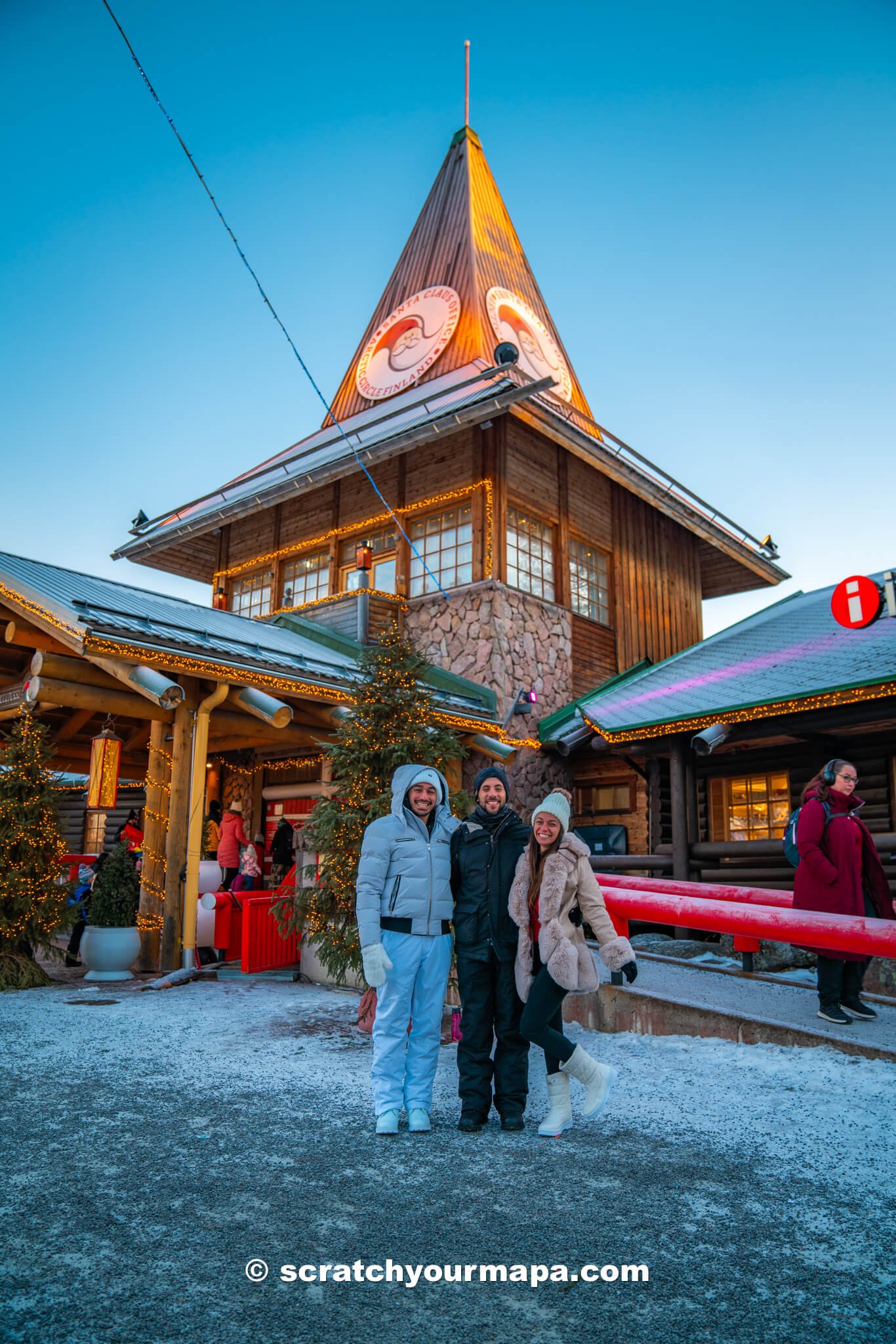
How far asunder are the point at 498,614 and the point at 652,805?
3.92 meters

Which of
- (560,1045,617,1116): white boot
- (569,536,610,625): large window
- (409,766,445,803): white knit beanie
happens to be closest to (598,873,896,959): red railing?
(560,1045,617,1116): white boot

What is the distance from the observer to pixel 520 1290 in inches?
104

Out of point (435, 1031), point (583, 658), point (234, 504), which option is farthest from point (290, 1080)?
point (234, 504)

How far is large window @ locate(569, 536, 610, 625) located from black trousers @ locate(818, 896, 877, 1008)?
1121cm

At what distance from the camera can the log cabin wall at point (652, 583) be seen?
1789 cm

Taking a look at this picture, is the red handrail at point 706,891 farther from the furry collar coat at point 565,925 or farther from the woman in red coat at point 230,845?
the woman in red coat at point 230,845

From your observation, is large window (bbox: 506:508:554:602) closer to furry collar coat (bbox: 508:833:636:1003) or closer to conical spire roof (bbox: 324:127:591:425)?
conical spire roof (bbox: 324:127:591:425)

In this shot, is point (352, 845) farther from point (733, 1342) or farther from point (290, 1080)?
point (733, 1342)

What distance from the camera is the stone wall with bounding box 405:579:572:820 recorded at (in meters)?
14.6

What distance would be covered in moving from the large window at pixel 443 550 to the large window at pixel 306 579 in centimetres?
227

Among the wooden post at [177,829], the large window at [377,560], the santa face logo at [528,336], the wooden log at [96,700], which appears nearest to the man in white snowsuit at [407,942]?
the wooden post at [177,829]

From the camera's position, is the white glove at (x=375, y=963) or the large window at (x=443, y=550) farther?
the large window at (x=443, y=550)

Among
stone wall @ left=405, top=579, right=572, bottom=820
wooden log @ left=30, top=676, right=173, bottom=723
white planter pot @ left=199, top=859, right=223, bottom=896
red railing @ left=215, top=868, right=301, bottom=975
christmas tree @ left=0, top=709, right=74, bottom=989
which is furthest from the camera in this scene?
stone wall @ left=405, top=579, right=572, bottom=820

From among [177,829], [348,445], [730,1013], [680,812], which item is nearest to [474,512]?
[348,445]
